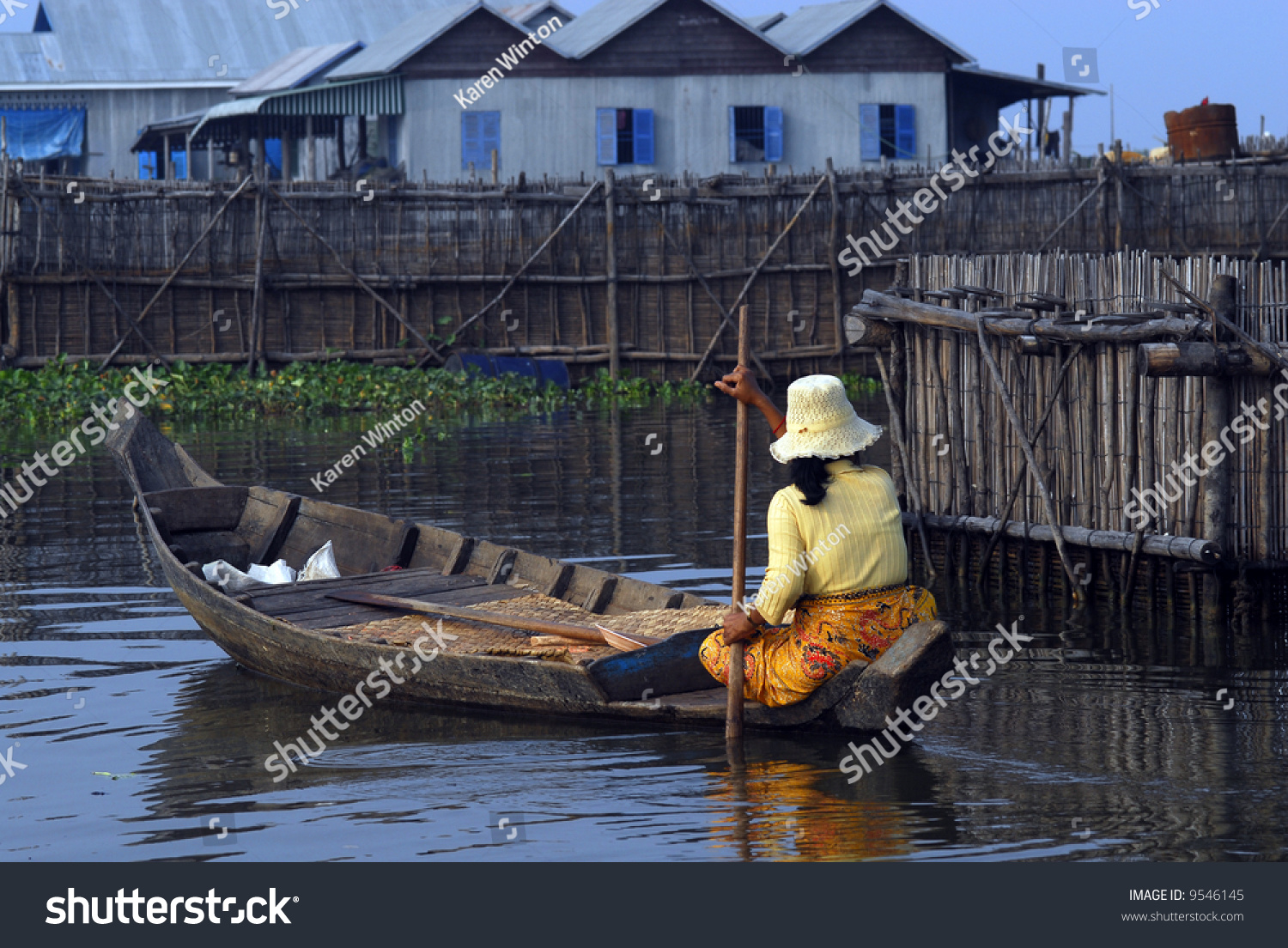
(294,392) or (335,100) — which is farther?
(335,100)

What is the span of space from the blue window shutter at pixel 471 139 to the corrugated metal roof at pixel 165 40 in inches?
383

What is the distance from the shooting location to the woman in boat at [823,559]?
6.43 meters

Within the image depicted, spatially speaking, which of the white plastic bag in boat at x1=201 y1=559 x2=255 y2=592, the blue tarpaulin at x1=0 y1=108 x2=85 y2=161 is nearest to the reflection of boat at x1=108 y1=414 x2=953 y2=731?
the white plastic bag in boat at x1=201 y1=559 x2=255 y2=592

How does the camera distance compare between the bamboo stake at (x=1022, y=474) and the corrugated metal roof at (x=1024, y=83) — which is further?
the corrugated metal roof at (x=1024, y=83)

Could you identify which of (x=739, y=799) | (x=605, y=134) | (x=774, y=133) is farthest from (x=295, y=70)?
(x=739, y=799)

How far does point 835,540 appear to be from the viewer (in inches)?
254

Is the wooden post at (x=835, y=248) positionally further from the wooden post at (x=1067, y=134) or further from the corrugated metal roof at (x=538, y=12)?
the corrugated metal roof at (x=538, y=12)

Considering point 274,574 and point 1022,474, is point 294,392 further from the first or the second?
point 1022,474

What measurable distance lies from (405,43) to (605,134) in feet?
12.6

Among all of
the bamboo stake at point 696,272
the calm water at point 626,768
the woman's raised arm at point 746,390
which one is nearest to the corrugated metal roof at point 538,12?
the bamboo stake at point 696,272

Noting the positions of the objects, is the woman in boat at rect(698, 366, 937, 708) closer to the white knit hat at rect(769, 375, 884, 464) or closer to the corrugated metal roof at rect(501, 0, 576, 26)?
the white knit hat at rect(769, 375, 884, 464)

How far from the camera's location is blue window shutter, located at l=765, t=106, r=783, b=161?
2844 cm

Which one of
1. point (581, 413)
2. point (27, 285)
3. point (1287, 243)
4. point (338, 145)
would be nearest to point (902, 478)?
point (581, 413)

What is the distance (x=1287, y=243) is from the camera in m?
20.1
